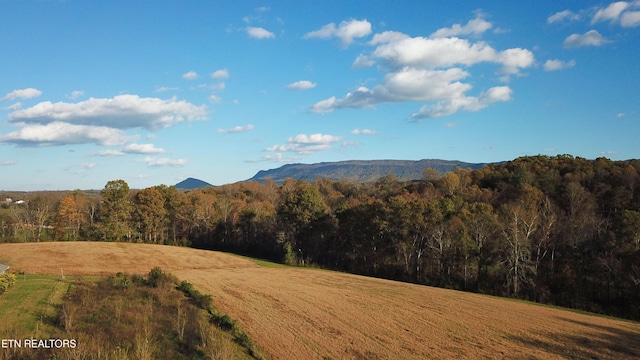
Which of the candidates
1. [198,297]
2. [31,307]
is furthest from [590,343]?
[31,307]

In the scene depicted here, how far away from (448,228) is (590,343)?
2520 cm

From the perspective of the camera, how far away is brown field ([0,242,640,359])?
22469 millimetres

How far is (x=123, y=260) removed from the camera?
2133 inches

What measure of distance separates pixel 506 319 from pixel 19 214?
87264 millimetres

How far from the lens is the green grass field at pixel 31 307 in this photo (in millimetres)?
21125

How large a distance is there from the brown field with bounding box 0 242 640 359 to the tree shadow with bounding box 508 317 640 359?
0.06 meters

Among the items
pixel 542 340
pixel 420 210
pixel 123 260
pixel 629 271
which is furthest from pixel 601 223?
pixel 123 260

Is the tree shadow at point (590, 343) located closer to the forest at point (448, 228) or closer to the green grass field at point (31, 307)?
the forest at point (448, 228)

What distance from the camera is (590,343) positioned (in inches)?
949

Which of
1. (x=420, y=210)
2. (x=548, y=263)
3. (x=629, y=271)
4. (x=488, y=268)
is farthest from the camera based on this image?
(x=420, y=210)

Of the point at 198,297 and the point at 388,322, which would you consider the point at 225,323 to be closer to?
the point at 198,297

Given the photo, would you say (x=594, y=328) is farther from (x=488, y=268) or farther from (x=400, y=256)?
(x=400, y=256)

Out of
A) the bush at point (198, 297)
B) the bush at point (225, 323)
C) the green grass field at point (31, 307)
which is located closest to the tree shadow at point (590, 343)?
the bush at point (225, 323)

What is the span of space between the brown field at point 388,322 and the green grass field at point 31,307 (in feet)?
34.4
